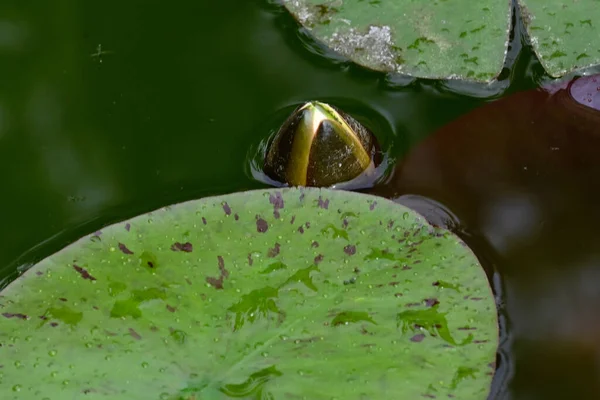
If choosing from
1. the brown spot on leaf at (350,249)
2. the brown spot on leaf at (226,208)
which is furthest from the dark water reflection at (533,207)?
the brown spot on leaf at (226,208)

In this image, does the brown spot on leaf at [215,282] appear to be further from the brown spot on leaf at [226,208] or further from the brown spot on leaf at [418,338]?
the brown spot on leaf at [418,338]

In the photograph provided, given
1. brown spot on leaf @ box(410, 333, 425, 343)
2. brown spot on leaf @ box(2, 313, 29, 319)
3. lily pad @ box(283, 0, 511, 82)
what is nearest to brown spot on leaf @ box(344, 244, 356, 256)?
brown spot on leaf @ box(410, 333, 425, 343)

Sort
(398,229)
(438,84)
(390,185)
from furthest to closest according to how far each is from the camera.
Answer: (438,84) → (390,185) → (398,229)

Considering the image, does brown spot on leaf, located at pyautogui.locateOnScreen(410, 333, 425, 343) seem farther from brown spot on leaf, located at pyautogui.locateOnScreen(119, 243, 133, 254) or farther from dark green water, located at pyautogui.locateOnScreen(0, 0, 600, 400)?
brown spot on leaf, located at pyautogui.locateOnScreen(119, 243, 133, 254)

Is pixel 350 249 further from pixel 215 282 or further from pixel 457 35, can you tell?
pixel 457 35

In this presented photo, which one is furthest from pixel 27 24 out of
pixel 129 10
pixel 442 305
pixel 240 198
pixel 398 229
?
pixel 442 305

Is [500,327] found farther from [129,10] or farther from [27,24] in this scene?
[27,24]
